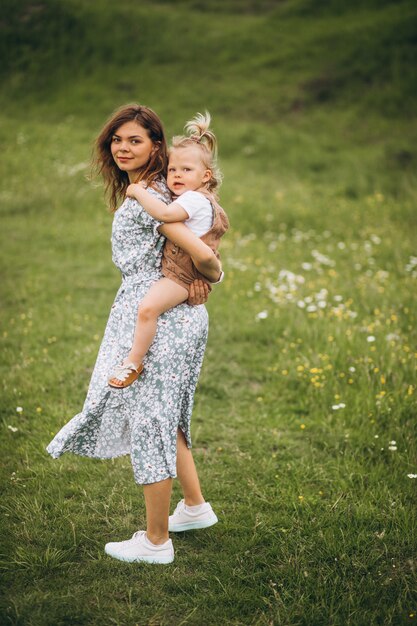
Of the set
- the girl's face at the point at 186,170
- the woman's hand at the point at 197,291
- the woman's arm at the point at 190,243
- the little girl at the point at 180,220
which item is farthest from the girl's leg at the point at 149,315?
the girl's face at the point at 186,170

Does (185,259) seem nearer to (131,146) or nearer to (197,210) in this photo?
(197,210)

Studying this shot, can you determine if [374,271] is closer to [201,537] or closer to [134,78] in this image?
[201,537]

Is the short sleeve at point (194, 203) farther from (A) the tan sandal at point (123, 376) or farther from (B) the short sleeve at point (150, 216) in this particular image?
(A) the tan sandal at point (123, 376)

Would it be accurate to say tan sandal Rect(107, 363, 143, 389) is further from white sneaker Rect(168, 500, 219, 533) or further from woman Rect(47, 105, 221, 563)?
white sneaker Rect(168, 500, 219, 533)

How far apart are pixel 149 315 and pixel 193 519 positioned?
4.43 ft

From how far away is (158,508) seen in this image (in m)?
3.29

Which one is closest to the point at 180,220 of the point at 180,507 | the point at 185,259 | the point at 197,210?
the point at 197,210

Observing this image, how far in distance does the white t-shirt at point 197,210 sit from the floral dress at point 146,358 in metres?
0.17

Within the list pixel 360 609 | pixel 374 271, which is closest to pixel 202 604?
pixel 360 609

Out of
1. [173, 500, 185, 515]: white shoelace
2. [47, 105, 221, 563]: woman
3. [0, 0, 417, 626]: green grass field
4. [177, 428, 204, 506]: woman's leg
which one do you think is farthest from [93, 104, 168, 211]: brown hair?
[0, 0, 417, 626]: green grass field

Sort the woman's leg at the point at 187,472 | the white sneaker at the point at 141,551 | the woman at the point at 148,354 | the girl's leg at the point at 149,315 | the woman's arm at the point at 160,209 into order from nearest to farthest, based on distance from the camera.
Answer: the woman's arm at the point at 160,209 → the girl's leg at the point at 149,315 → the woman at the point at 148,354 → the white sneaker at the point at 141,551 → the woman's leg at the point at 187,472

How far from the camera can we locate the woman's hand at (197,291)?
10.4 feet

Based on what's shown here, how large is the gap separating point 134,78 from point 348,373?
48.6 feet

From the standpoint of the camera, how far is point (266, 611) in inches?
123
